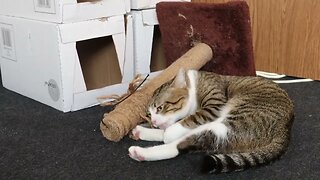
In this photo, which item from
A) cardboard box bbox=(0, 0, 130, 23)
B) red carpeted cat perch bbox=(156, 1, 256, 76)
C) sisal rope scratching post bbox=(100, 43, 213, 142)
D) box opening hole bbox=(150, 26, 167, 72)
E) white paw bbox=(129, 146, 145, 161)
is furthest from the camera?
box opening hole bbox=(150, 26, 167, 72)

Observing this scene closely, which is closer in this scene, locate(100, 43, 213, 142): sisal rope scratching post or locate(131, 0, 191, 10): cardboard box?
locate(100, 43, 213, 142): sisal rope scratching post

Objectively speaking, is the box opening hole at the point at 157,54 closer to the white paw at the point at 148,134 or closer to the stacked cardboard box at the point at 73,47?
the stacked cardboard box at the point at 73,47

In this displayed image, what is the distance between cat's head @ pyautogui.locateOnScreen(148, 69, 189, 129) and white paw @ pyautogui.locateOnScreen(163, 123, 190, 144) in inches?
3.2

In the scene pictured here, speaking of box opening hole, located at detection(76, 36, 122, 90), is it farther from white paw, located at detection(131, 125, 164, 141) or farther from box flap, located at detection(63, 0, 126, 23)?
white paw, located at detection(131, 125, 164, 141)

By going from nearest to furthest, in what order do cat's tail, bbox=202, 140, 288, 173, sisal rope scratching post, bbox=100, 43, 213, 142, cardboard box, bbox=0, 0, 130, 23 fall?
cat's tail, bbox=202, 140, 288, 173
sisal rope scratching post, bbox=100, 43, 213, 142
cardboard box, bbox=0, 0, 130, 23

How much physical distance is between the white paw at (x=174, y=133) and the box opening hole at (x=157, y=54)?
0.74m

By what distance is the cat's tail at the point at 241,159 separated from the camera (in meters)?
0.96

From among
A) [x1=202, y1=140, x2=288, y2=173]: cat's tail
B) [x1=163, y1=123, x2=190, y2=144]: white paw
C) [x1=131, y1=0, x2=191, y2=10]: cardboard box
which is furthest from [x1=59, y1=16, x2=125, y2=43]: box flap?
[x1=202, y1=140, x2=288, y2=173]: cat's tail

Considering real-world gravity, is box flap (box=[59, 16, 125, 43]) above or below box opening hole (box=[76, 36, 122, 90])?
above

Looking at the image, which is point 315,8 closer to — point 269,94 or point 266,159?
point 269,94

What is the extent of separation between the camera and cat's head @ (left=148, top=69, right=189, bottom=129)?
48.6 inches

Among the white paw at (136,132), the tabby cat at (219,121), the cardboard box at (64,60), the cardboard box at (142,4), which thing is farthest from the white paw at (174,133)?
the cardboard box at (142,4)

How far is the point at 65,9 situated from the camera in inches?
53.7

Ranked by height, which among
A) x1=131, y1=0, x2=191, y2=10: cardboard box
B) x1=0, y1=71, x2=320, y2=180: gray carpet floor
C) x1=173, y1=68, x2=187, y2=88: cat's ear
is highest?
x1=131, y1=0, x2=191, y2=10: cardboard box
